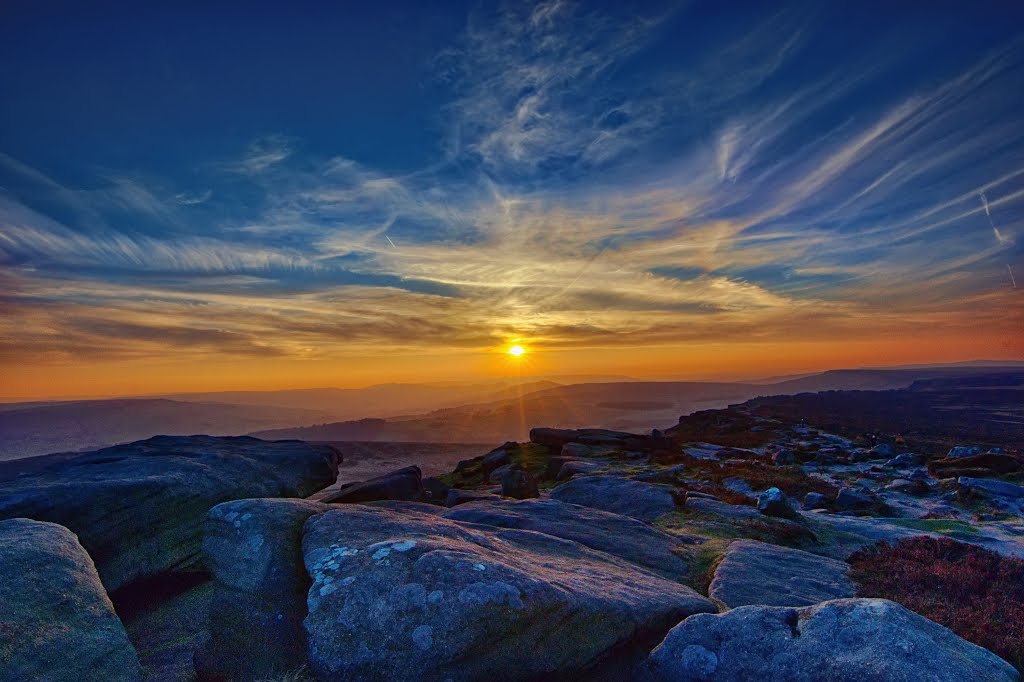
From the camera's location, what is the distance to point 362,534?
35.5ft

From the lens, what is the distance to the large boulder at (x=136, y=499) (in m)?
16.0

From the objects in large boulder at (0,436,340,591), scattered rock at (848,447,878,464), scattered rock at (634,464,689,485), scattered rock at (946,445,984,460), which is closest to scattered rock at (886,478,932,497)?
scattered rock at (946,445,984,460)

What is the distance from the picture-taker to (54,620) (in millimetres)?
8398

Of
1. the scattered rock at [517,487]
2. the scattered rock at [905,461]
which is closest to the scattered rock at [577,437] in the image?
the scattered rock at [905,461]

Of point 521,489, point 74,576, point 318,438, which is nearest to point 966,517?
point 521,489

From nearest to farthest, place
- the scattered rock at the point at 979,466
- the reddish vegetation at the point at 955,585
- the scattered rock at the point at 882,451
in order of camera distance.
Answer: the reddish vegetation at the point at 955,585
the scattered rock at the point at 979,466
the scattered rock at the point at 882,451

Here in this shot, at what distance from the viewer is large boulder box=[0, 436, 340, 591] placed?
16.0 m

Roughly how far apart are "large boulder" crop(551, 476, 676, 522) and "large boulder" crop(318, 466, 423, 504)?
7.56 meters

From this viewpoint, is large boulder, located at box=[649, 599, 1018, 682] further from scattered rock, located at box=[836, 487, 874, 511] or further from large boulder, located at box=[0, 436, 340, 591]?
scattered rock, located at box=[836, 487, 874, 511]

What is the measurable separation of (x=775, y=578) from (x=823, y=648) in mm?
6699

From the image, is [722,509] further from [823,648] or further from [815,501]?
[823,648]

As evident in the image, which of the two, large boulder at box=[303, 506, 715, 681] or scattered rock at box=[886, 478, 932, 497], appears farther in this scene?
scattered rock at box=[886, 478, 932, 497]

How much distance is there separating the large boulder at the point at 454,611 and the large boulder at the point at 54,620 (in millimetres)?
3380

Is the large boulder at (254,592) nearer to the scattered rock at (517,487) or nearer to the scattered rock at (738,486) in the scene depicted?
the scattered rock at (517,487)
